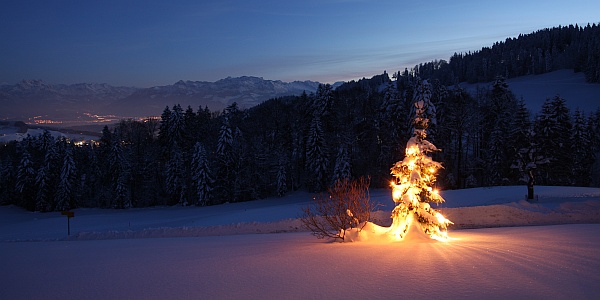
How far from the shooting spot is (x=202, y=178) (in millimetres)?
51000

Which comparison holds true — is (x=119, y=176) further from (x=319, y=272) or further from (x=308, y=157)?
(x=319, y=272)

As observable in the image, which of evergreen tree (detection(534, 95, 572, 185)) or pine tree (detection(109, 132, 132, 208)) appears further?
pine tree (detection(109, 132, 132, 208))

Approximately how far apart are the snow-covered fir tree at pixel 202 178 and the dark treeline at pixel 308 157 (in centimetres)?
15

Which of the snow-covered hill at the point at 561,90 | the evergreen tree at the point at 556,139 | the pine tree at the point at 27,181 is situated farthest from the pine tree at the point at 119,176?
the snow-covered hill at the point at 561,90

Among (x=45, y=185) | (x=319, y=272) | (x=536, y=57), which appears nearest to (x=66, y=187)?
(x=45, y=185)

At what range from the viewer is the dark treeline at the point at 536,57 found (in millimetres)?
124188

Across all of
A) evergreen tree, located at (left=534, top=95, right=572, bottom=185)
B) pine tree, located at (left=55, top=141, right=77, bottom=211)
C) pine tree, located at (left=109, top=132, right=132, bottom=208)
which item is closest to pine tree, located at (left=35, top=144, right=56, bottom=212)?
pine tree, located at (left=55, top=141, right=77, bottom=211)

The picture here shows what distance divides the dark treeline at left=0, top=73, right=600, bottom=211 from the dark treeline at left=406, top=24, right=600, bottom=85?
236 feet

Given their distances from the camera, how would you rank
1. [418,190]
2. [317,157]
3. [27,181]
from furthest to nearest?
[27,181], [317,157], [418,190]

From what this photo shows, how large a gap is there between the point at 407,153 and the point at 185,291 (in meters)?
9.19

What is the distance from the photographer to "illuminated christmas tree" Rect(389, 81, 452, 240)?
13.3m

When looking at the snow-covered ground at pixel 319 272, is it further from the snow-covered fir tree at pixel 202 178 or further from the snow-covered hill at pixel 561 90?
the snow-covered hill at pixel 561 90

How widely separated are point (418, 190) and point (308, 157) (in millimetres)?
40688

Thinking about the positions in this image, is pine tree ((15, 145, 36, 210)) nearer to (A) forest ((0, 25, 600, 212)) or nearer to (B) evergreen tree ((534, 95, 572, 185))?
(A) forest ((0, 25, 600, 212))
